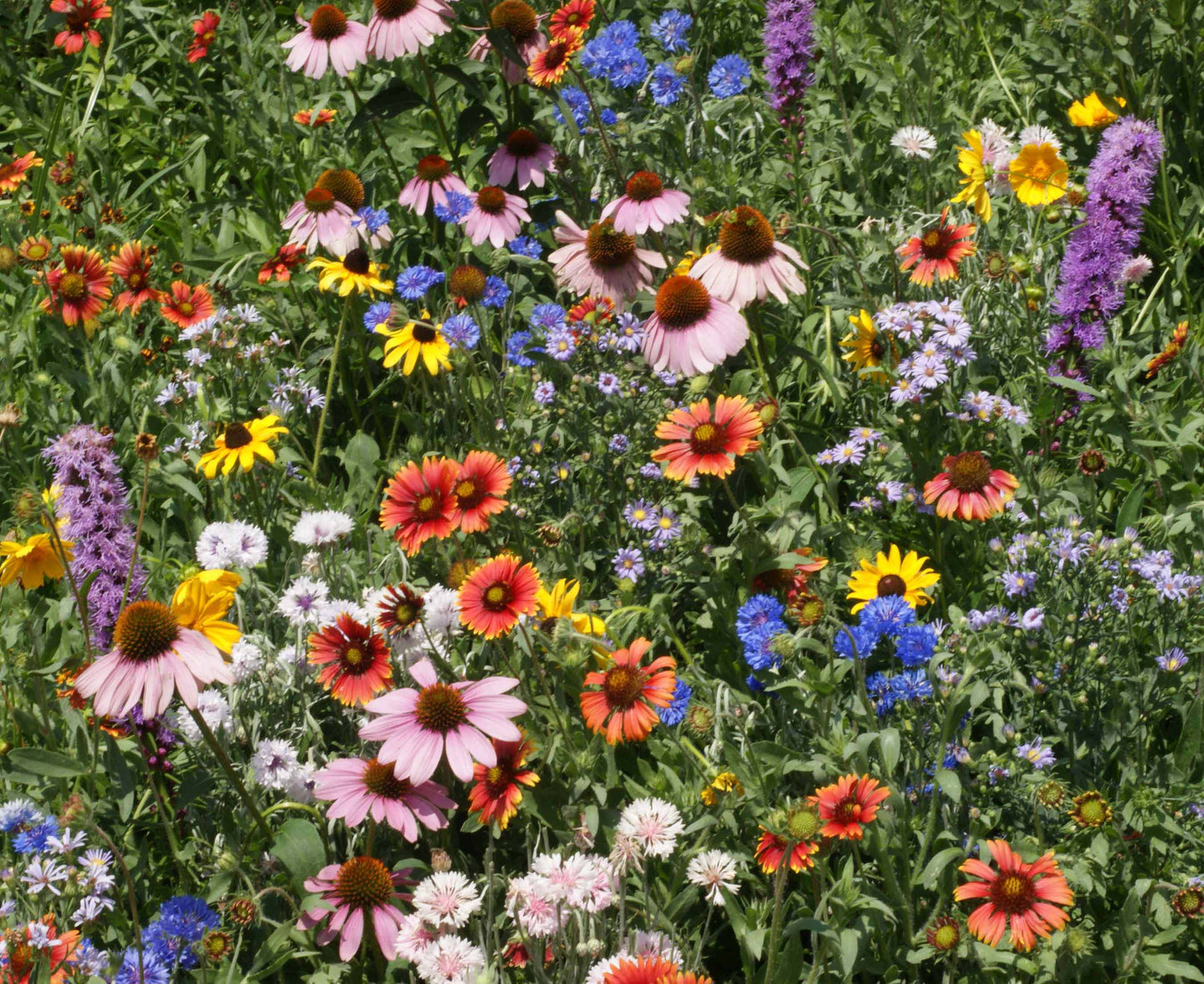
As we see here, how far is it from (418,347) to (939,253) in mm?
1243

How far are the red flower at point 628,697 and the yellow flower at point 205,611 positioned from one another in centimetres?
62

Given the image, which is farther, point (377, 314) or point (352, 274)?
point (352, 274)

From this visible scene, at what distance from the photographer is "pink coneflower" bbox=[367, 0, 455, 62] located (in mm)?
3410

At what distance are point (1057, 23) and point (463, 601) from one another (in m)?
2.84

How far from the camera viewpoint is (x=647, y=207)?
287 cm

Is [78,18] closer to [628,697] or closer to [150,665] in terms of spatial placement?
[150,665]

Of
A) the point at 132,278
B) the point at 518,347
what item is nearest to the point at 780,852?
the point at 518,347

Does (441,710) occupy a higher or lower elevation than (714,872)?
higher

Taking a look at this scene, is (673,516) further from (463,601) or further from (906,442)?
(463,601)

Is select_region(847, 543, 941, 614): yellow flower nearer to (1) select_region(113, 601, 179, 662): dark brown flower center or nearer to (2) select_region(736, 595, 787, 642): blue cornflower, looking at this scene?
(2) select_region(736, 595, 787, 642): blue cornflower

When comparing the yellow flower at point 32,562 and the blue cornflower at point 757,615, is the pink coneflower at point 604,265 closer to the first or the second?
the blue cornflower at point 757,615

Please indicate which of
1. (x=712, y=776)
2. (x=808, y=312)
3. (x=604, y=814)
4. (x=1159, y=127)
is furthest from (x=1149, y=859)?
(x=1159, y=127)

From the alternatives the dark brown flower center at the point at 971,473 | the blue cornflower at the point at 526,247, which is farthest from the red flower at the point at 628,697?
the blue cornflower at the point at 526,247

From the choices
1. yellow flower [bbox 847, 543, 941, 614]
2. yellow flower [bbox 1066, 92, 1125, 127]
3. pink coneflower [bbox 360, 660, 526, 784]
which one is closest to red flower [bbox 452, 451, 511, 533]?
pink coneflower [bbox 360, 660, 526, 784]
